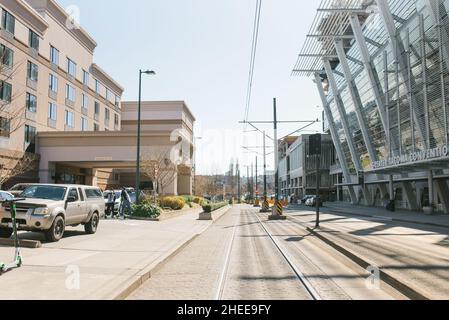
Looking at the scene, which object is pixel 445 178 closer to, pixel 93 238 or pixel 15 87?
pixel 93 238

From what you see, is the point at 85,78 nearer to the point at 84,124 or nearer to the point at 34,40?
the point at 84,124

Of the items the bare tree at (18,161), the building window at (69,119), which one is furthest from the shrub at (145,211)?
the building window at (69,119)

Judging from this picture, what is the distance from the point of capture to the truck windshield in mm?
14195

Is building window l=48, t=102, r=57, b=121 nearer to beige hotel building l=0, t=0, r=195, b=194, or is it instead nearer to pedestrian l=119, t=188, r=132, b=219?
beige hotel building l=0, t=0, r=195, b=194

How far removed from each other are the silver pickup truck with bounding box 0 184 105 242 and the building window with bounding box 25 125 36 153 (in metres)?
35.0

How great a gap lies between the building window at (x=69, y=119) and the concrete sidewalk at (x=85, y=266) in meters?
46.3

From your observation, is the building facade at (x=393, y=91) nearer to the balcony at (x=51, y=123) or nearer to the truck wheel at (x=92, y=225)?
the truck wheel at (x=92, y=225)

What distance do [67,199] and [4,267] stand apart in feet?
21.4

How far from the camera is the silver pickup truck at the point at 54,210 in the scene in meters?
12.9

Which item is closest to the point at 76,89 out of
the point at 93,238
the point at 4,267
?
the point at 93,238

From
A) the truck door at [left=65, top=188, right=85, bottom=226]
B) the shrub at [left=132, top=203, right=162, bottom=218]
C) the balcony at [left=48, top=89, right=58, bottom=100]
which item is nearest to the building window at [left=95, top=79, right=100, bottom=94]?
the balcony at [left=48, top=89, right=58, bottom=100]

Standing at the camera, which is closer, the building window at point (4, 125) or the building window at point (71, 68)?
the building window at point (4, 125)

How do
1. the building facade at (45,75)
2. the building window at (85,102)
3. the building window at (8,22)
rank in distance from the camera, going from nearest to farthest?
1. the building window at (8,22)
2. the building facade at (45,75)
3. the building window at (85,102)

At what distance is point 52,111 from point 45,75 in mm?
4695
